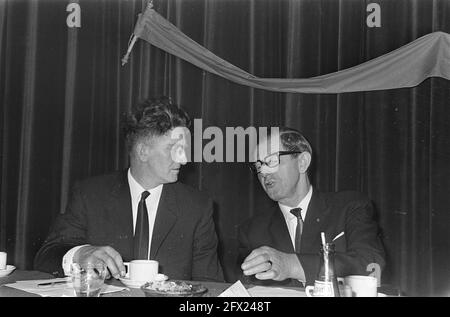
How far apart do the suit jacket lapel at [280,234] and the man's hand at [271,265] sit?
42 cm

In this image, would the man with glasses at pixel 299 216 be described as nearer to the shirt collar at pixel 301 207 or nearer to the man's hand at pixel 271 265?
the shirt collar at pixel 301 207

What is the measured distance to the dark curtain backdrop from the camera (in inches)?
106

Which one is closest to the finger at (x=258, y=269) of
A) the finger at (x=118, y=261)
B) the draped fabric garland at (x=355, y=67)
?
the finger at (x=118, y=261)

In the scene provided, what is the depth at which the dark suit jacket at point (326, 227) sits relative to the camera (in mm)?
1790

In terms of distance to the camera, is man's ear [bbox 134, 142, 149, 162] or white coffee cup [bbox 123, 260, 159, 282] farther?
man's ear [bbox 134, 142, 149, 162]

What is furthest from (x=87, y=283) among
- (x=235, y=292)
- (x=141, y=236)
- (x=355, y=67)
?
(x=355, y=67)

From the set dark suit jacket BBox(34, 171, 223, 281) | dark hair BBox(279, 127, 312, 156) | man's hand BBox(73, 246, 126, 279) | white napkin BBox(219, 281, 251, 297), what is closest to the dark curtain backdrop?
dark hair BBox(279, 127, 312, 156)

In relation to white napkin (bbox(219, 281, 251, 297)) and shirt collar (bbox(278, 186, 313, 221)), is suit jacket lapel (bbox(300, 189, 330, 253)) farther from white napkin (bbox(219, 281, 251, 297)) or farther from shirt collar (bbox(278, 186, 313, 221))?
white napkin (bbox(219, 281, 251, 297))

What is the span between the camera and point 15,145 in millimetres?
2857

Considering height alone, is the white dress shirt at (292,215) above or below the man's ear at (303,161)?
below

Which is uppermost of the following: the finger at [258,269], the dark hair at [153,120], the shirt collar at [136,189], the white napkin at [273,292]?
the dark hair at [153,120]

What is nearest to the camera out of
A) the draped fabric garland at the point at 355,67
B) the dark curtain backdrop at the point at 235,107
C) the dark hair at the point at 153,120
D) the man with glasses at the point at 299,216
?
the man with glasses at the point at 299,216

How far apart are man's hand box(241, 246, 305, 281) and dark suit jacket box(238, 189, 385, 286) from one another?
0.25 meters

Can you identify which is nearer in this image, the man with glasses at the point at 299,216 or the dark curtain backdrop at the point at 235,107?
the man with glasses at the point at 299,216
